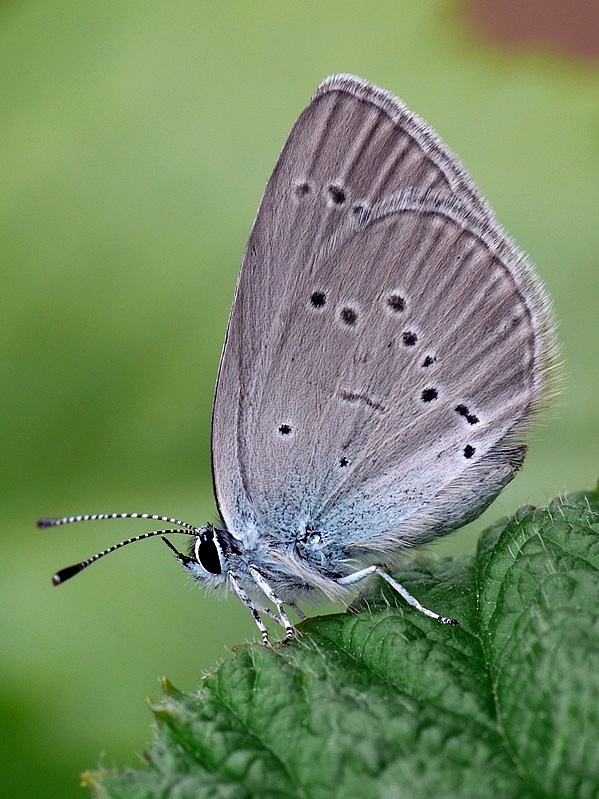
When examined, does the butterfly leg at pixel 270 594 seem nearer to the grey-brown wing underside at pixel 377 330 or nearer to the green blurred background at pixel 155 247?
the grey-brown wing underside at pixel 377 330

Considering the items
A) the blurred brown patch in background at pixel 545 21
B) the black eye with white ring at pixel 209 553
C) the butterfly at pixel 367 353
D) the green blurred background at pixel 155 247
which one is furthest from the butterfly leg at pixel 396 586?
the blurred brown patch in background at pixel 545 21

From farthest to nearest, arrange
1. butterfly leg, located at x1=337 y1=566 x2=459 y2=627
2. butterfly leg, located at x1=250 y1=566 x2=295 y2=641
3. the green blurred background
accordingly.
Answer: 1. the green blurred background
2. butterfly leg, located at x1=250 y1=566 x2=295 y2=641
3. butterfly leg, located at x1=337 y1=566 x2=459 y2=627

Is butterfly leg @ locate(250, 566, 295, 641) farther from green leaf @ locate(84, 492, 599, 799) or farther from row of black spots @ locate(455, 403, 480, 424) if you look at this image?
row of black spots @ locate(455, 403, 480, 424)

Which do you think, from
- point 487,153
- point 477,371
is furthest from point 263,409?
point 487,153

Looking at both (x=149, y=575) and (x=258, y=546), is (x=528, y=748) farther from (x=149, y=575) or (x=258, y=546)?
(x=149, y=575)

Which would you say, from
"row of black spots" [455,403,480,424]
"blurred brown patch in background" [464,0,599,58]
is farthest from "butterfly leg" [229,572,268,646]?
"blurred brown patch in background" [464,0,599,58]

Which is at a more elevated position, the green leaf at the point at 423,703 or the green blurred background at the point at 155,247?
the green blurred background at the point at 155,247
